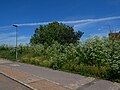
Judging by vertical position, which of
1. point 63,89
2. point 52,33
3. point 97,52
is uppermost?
point 52,33

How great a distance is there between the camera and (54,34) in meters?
61.4

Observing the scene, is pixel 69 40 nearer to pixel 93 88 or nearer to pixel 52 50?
pixel 52 50

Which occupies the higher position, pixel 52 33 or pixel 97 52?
pixel 52 33

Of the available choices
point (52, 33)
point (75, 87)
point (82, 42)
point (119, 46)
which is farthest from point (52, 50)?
point (52, 33)

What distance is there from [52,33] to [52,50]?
38.3 metres

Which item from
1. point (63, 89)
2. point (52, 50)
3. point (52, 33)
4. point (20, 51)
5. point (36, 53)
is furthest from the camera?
point (52, 33)

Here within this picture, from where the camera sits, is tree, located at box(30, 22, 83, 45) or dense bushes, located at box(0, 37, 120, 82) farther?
tree, located at box(30, 22, 83, 45)

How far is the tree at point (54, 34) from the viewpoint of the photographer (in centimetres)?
5975

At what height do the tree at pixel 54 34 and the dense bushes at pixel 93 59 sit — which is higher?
the tree at pixel 54 34

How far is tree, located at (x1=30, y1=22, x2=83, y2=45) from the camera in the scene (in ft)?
196

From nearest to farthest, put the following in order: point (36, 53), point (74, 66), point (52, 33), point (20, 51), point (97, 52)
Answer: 1. point (97, 52)
2. point (74, 66)
3. point (36, 53)
4. point (20, 51)
5. point (52, 33)

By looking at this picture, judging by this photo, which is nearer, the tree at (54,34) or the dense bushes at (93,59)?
the dense bushes at (93,59)

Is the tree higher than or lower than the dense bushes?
higher

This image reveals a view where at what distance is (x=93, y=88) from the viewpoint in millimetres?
10891
